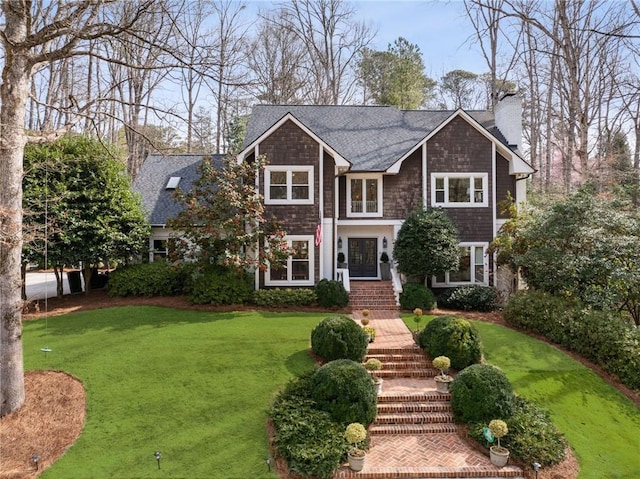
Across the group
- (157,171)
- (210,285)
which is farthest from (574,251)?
(157,171)

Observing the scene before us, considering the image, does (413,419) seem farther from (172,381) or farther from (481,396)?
(172,381)

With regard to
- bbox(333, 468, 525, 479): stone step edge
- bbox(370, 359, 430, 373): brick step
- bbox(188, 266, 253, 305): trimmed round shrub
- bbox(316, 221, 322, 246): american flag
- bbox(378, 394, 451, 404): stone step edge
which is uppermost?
bbox(316, 221, 322, 246): american flag

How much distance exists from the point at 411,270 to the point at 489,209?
5255 millimetres

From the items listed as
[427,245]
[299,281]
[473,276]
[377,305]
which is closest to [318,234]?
[299,281]

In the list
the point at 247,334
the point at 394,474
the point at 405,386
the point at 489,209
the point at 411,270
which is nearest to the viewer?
the point at 394,474

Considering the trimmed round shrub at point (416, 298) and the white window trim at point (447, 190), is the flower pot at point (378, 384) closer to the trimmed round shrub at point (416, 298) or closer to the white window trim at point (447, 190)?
the trimmed round shrub at point (416, 298)

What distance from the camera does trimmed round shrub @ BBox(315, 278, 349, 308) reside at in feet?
54.0

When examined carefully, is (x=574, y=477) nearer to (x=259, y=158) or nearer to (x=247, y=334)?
(x=247, y=334)

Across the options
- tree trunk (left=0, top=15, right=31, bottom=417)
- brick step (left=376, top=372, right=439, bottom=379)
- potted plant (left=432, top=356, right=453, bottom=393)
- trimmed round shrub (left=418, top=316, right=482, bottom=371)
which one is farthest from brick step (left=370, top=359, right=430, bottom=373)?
tree trunk (left=0, top=15, right=31, bottom=417)

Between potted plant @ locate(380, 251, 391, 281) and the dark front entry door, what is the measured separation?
0.43 metres

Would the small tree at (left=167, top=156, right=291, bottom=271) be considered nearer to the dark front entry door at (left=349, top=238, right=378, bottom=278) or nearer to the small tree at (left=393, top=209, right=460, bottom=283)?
the dark front entry door at (left=349, top=238, right=378, bottom=278)

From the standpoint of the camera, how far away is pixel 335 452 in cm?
775

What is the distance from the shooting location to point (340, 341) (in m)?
10.8

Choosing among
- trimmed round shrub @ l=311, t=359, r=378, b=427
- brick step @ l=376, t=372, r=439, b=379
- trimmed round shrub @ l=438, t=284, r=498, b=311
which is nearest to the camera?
trimmed round shrub @ l=311, t=359, r=378, b=427
